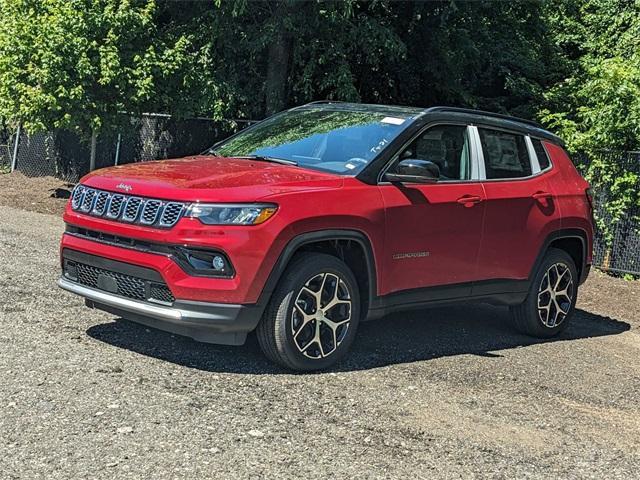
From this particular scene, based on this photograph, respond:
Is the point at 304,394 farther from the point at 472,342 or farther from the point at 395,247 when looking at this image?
the point at 472,342

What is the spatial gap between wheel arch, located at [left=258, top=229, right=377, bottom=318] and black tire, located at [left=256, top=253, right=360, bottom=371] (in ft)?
0.32

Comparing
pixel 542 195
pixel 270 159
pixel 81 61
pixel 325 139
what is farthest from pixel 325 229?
pixel 81 61

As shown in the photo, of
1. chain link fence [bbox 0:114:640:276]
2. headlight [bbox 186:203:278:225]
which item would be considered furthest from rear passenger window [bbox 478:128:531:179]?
chain link fence [bbox 0:114:640:276]

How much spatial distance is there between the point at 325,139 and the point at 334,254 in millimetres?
1047

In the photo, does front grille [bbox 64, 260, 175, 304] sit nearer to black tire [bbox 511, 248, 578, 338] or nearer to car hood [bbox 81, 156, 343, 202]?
car hood [bbox 81, 156, 343, 202]

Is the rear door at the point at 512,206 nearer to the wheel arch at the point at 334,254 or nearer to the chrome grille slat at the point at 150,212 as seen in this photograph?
the wheel arch at the point at 334,254

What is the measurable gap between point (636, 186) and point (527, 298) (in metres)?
5.18

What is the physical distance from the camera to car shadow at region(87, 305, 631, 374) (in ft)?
19.8

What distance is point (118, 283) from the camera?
18.9 feet

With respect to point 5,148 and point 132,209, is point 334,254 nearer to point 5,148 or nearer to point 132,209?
point 132,209

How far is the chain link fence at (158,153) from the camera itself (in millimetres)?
12039

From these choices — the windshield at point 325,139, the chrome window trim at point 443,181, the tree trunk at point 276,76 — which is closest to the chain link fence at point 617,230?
the chrome window trim at point 443,181

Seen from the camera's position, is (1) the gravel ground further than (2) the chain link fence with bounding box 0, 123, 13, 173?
No

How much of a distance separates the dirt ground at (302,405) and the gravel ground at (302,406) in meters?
0.01
